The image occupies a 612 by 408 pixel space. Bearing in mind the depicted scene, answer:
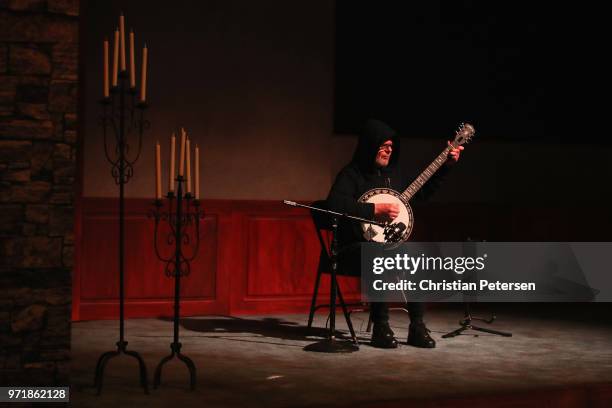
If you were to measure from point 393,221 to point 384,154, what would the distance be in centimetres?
45

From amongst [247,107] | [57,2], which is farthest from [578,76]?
[57,2]

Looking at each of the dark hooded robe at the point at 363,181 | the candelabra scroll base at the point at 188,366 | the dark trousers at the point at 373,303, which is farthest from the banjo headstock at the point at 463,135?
the candelabra scroll base at the point at 188,366

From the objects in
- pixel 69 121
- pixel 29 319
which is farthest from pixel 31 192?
pixel 29 319

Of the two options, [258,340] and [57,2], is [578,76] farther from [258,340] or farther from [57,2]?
[57,2]

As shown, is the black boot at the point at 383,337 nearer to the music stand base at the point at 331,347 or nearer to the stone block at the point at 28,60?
the music stand base at the point at 331,347

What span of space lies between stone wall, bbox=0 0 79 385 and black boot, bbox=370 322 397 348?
220 cm

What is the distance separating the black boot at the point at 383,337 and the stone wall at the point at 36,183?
2202 millimetres

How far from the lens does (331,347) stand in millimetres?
5016

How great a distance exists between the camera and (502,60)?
7594mm

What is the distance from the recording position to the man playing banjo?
522 centimetres

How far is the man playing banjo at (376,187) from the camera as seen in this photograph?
5.22 m

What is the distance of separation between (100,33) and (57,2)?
298cm

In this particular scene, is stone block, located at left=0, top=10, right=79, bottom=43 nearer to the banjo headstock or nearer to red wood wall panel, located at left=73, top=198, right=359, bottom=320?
the banjo headstock

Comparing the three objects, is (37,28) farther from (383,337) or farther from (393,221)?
(383,337)
